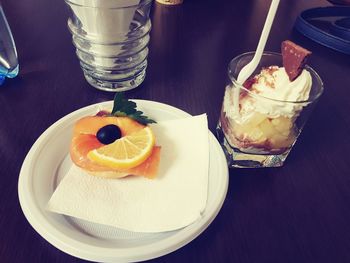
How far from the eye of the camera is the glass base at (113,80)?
2.55 feet

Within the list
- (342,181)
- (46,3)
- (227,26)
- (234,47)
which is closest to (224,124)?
(342,181)

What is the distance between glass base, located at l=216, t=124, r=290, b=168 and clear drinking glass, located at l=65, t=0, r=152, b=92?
30 cm

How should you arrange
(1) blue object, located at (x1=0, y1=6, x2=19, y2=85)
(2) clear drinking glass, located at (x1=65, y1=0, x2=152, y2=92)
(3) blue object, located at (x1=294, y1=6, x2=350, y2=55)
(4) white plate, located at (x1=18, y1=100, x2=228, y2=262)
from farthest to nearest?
1. (3) blue object, located at (x1=294, y1=6, x2=350, y2=55)
2. (1) blue object, located at (x1=0, y1=6, x2=19, y2=85)
3. (2) clear drinking glass, located at (x1=65, y1=0, x2=152, y2=92)
4. (4) white plate, located at (x1=18, y1=100, x2=228, y2=262)

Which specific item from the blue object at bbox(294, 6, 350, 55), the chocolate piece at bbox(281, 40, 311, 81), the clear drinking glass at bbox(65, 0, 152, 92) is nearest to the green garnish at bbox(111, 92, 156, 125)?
the clear drinking glass at bbox(65, 0, 152, 92)

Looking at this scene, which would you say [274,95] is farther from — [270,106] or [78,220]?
[78,220]

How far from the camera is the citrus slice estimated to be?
561 millimetres

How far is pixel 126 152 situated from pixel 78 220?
0.13 metres

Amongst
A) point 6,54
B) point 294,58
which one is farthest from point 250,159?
point 6,54

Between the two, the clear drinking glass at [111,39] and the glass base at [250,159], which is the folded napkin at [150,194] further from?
the clear drinking glass at [111,39]

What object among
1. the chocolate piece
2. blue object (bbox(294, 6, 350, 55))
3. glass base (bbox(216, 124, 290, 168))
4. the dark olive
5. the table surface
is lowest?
the table surface

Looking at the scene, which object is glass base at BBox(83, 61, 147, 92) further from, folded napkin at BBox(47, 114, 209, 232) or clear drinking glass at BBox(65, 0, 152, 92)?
folded napkin at BBox(47, 114, 209, 232)

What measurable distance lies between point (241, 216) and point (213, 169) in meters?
0.09

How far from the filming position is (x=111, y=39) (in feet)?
2.35

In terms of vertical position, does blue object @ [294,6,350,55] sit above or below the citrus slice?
above
